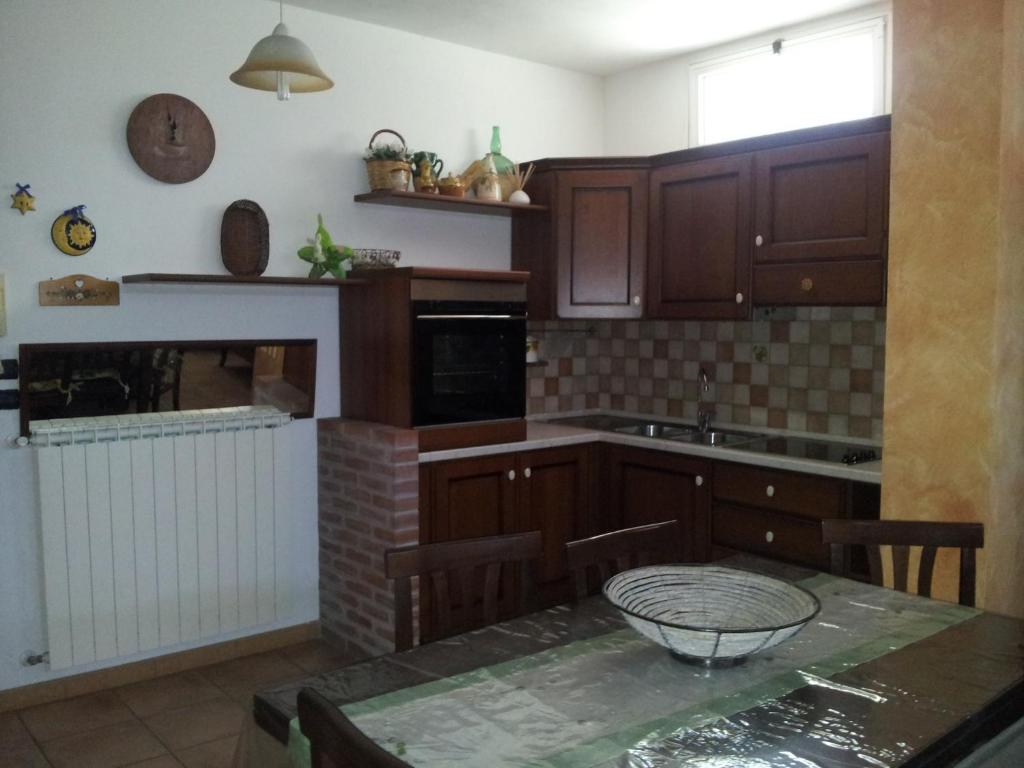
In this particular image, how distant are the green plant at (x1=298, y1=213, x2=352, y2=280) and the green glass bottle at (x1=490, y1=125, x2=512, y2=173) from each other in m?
0.83

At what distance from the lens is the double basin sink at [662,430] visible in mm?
3928

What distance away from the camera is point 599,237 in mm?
3945

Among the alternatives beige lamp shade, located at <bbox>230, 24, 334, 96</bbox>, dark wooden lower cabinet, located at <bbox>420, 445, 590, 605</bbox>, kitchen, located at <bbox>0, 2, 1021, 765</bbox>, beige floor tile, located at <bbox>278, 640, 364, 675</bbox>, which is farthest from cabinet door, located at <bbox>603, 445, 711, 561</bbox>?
beige lamp shade, located at <bbox>230, 24, 334, 96</bbox>

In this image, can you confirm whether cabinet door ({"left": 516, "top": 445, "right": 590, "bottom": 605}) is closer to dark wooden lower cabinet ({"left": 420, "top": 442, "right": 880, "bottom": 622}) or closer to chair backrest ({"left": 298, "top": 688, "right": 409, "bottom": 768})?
dark wooden lower cabinet ({"left": 420, "top": 442, "right": 880, "bottom": 622})

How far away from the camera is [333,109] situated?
11.8 feet

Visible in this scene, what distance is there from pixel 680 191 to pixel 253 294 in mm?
1859

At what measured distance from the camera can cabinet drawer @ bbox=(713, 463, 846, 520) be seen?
3123mm

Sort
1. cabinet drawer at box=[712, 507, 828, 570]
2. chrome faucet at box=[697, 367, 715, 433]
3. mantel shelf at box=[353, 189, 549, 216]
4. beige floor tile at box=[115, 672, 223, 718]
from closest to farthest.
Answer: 1. beige floor tile at box=[115, 672, 223, 718]
2. cabinet drawer at box=[712, 507, 828, 570]
3. mantel shelf at box=[353, 189, 549, 216]
4. chrome faucet at box=[697, 367, 715, 433]

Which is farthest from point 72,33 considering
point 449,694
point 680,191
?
point 449,694

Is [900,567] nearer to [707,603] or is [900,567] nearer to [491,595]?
[707,603]

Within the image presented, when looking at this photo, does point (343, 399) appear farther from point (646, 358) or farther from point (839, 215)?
point (839, 215)

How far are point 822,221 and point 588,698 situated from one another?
242 centimetres

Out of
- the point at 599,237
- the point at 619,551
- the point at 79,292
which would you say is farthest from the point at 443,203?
the point at 619,551

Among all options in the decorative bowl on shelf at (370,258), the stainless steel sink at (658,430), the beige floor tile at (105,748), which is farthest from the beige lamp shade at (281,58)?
the stainless steel sink at (658,430)
